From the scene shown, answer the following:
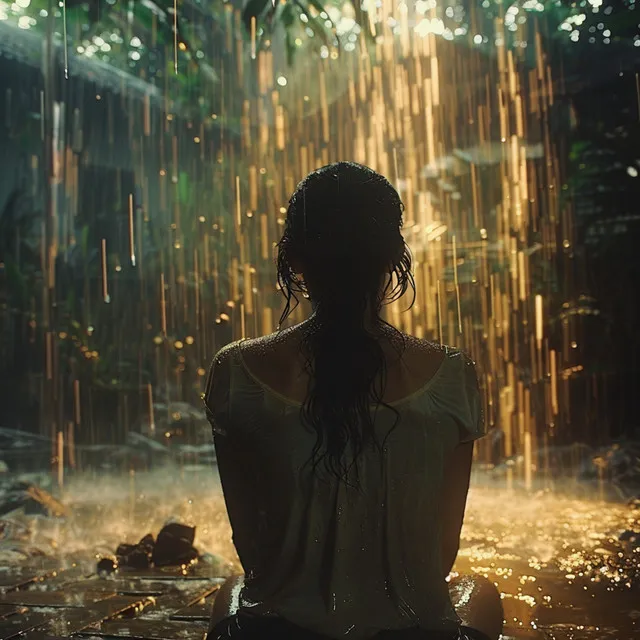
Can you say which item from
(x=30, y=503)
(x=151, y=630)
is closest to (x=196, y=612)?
(x=151, y=630)

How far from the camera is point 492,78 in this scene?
12.8 m

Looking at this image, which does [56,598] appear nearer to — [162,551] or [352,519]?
[162,551]

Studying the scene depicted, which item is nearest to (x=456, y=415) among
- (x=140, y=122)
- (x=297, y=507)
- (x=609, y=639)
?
(x=297, y=507)

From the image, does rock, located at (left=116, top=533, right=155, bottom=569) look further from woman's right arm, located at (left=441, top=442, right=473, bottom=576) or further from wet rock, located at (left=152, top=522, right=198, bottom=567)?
woman's right arm, located at (left=441, top=442, right=473, bottom=576)

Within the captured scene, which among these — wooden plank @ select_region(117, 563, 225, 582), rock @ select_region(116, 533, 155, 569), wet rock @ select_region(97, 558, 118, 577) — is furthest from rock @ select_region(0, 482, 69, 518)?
wooden plank @ select_region(117, 563, 225, 582)

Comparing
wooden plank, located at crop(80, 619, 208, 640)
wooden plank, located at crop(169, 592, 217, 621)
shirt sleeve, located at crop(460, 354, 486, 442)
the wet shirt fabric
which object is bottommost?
wooden plank, located at crop(169, 592, 217, 621)

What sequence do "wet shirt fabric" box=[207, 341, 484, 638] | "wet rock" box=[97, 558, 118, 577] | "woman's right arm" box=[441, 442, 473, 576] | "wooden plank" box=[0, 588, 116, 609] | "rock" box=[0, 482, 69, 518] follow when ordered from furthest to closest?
"rock" box=[0, 482, 69, 518], "wet rock" box=[97, 558, 118, 577], "wooden plank" box=[0, 588, 116, 609], "woman's right arm" box=[441, 442, 473, 576], "wet shirt fabric" box=[207, 341, 484, 638]

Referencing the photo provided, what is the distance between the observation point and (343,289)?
1.40m

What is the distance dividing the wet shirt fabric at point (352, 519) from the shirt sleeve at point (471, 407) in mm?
16

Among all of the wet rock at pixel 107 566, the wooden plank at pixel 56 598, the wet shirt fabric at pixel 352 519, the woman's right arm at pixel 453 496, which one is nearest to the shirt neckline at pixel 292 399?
the wet shirt fabric at pixel 352 519

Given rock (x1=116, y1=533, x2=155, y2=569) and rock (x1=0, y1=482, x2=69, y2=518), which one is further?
rock (x1=0, y1=482, x2=69, y2=518)

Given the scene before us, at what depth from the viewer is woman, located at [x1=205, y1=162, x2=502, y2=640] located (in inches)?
52.6

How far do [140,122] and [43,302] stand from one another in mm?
4089

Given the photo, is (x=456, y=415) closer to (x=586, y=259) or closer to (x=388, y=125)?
(x=586, y=259)
